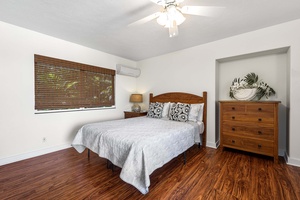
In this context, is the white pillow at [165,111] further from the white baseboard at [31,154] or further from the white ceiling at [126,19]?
the white baseboard at [31,154]

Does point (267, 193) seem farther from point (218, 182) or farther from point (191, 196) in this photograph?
point (191, 196)

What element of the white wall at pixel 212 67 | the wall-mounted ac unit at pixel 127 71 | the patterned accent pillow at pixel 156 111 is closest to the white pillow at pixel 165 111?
the patterned accent pillow at pixel 156 111

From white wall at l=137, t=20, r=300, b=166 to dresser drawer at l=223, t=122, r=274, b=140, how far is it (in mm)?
284

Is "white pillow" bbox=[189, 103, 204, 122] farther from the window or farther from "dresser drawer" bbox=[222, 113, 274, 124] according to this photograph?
the window

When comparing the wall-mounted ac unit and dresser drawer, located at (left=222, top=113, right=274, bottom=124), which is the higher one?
the wall-mounted ac unit

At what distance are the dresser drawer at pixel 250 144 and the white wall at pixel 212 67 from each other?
0.29 metres

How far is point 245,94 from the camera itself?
8.64 ft

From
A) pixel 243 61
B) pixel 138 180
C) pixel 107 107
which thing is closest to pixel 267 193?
pixel 138 180

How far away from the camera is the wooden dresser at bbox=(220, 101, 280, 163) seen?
7.53ft

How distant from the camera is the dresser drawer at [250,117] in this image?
2321 mm

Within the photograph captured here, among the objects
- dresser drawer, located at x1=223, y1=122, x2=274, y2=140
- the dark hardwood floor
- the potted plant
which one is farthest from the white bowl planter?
the dark hardwood floor

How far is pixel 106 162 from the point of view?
7.66ft

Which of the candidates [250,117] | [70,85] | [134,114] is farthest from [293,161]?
[70,85]

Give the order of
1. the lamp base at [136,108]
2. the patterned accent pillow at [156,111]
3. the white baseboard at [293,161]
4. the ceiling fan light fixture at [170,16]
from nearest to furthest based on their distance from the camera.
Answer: the ceiling fan light fixture at [170,16] < the white baseboard at [293,161] < the patterned accent pillow at [156,111] < the lamp base at [136,108]
